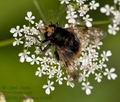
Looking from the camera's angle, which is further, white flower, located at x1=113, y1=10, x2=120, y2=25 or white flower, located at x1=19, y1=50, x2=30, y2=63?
white flower, located at x1=19, y1=50, x2=30, y2=63

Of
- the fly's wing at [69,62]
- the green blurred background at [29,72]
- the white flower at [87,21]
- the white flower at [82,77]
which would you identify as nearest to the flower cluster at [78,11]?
the white flower at [87,21]

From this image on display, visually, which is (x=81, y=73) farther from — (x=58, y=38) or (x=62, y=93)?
(x=62, y=93)

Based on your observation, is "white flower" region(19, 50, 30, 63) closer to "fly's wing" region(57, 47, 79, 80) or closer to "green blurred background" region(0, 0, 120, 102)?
"fly's wing" region(57, 47, 79, 80)

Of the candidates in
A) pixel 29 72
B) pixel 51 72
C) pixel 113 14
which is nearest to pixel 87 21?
pixel 113 14

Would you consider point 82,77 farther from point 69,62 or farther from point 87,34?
point 87,34

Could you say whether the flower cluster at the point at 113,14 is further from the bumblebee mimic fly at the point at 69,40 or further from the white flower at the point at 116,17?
the bumblebee mimic fly at the point at 69,40

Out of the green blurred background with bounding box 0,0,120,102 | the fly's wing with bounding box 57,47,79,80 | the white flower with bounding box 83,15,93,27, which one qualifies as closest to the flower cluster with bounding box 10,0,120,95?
the white flower with bounding box 83,15,93,27
